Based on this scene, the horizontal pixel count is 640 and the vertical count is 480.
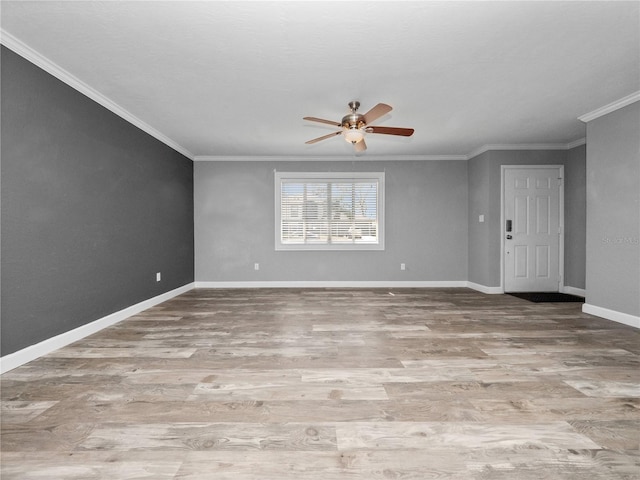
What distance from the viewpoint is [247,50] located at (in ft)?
8.63

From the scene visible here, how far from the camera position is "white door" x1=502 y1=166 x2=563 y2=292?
5617 millimetres

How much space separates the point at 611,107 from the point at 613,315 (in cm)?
242

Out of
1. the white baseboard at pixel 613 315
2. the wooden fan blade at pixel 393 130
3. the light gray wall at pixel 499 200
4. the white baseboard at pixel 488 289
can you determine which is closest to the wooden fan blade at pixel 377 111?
the wooden fan blade at pixel 393 130

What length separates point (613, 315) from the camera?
3.79 meters

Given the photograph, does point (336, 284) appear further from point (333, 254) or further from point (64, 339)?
point (64, 339)

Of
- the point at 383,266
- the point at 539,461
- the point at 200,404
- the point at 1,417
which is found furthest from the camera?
the point at 383,266

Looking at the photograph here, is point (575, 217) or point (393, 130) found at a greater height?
point (393, 130)

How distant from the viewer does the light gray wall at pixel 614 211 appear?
360cm

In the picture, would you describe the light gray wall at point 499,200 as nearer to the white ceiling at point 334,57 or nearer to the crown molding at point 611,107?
the white ceiling at point 334,57

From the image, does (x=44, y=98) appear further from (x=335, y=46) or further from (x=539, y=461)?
(x=539, y=461)

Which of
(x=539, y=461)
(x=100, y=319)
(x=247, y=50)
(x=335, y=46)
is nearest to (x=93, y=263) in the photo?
(x=100, y=319)

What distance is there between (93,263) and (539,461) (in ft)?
12.9

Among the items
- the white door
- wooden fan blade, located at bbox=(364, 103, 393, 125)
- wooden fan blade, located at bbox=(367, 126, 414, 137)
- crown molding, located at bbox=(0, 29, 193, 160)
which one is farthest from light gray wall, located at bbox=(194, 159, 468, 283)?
wooden fan blade, located at bbox=(364, 103, 393, 125)

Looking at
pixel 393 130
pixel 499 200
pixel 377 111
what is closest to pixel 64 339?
pixel 377 111
